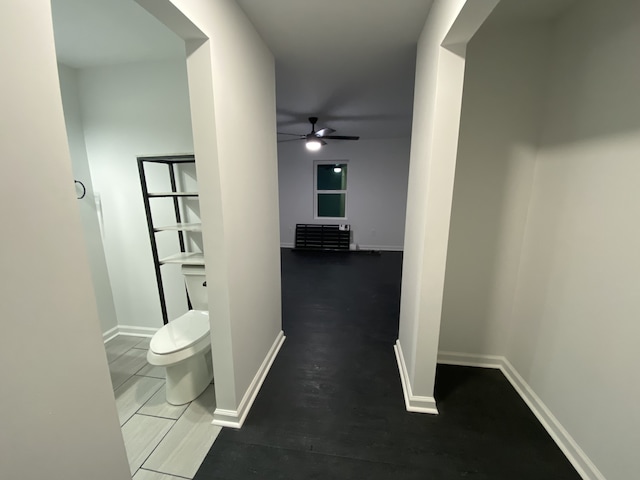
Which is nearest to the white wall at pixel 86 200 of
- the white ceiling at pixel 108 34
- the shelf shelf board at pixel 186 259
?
the white ceiling at pixel 108 34

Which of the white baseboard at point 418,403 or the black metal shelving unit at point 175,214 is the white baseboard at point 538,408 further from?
the black metal shelving unit at point 175,214

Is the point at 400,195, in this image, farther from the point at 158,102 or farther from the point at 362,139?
the point at 158,102

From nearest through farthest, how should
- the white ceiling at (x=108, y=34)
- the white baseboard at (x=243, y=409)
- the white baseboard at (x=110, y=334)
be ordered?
the white ceiling at (x=108, y=34) → the white baseboard at (x=243, y=409) → the white baseboard at (x=110, y=334)

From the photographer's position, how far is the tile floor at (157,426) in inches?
52.7

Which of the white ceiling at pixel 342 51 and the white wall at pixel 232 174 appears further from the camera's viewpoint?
the white ceiling at pixel 342 51

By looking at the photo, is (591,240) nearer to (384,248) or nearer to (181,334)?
(181,334)

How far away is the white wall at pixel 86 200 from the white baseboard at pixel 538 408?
2.91m

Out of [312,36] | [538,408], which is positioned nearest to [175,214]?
[312,36]

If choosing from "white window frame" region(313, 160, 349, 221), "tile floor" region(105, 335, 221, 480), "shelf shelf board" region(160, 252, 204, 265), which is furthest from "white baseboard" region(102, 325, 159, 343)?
"white window frame" region(313, 160, 349, 221)

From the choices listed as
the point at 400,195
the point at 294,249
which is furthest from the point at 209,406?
the point at 400,195

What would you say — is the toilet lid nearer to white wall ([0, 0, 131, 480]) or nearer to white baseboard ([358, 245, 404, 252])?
white wall ([0, 0, 131, 480])

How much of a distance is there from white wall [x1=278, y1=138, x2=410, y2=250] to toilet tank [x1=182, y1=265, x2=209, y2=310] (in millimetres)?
4198

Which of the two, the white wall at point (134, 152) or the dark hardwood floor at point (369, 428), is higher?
the white wall at point (134, 152)

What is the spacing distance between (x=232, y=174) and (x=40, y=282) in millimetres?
949
